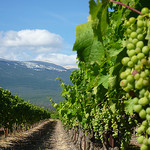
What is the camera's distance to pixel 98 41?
4.16 feet

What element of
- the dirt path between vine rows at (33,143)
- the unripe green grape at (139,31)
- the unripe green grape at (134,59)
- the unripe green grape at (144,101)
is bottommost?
the dirt path between vine rows at (33,143)

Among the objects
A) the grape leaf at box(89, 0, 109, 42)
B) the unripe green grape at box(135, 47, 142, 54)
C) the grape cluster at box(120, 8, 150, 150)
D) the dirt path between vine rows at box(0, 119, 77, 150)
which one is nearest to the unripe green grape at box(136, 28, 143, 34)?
the grape cluster at box(120, 8, 150, 150)

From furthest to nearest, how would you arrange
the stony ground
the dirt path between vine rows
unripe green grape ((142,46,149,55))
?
the dirt path between vine rows, the stony ground, unripe green grape ((142,46,149,55))

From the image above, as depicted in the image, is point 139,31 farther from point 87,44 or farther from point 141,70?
point 87,44

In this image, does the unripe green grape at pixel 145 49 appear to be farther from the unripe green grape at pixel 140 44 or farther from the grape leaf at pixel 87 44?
the grape leaf at pixel 87 44

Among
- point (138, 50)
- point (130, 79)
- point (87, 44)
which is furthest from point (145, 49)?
point (87, 44)

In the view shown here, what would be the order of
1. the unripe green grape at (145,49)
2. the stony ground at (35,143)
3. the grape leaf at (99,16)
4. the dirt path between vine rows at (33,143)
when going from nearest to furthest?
1. the unripe green grape at (145,49)
2. the grape leaf at (99,16)
3. the stony ground at (35,143)
4. the dirt path between vine rows at (33,143)

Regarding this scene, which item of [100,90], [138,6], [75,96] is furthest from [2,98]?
[138,6]

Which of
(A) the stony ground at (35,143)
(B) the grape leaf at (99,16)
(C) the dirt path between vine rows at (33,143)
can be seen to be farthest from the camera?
(C) the dirt path between vine rows at (33,143)

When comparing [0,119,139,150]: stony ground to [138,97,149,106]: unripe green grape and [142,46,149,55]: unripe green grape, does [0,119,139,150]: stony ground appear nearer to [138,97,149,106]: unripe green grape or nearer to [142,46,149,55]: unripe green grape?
[138,97,149,106]: unripe green grape

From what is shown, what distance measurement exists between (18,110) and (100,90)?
63.5 feet

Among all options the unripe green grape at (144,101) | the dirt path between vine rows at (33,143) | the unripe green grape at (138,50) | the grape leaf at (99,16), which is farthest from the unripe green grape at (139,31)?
the dirt path between vine rows at (33,143)

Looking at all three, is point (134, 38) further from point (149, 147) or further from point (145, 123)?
point (149, 147)

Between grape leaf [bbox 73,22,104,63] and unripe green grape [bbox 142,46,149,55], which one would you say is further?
grape leaf [bbox 73,22,104,63]
